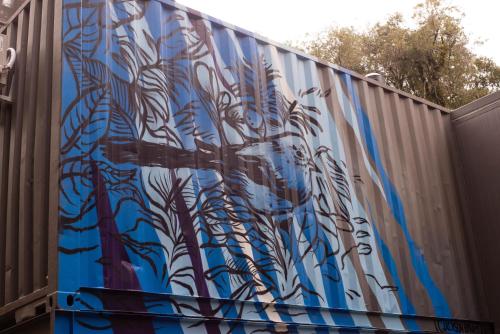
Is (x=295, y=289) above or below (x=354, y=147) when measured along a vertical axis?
below

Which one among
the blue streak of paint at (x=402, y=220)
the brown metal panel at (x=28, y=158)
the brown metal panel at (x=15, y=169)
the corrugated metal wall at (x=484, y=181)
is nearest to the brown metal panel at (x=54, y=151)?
the brown metal panel at (x=28, y=158)

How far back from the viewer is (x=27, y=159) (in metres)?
4.46

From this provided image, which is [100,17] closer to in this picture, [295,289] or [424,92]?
[295,289]

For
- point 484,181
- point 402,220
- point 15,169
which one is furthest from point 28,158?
point 484,181

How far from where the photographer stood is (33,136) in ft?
14.9

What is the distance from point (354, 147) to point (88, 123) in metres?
2.71

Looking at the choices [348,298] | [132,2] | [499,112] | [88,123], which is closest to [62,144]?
[88,123]

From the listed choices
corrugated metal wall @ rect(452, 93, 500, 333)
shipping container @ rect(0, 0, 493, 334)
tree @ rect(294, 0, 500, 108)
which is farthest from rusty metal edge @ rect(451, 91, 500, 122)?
tree @ rect(294, 0, 500, 108)

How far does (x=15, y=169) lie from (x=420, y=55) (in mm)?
12542

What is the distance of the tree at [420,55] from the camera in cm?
1555

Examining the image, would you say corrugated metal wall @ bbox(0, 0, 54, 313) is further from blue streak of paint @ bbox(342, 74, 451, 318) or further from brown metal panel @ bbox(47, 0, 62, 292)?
blue streak of paint @ bbox(342, 74, 451, 318)

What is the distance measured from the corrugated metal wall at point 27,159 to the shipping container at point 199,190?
0.01m

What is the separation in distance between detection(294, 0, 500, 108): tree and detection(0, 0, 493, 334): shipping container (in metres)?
9.17

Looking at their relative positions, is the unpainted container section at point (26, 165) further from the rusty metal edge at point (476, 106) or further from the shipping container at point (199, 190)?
the rusty metal edge at point (476, 106)
